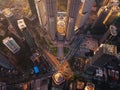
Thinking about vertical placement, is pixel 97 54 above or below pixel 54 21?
below

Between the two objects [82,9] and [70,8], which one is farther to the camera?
[82,9]

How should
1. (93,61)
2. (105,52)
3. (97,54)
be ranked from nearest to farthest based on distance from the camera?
(105,52), (97,54), (93,61)

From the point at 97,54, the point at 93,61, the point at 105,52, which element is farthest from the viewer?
the point at 93,61

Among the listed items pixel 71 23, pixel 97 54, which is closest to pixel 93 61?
pixel 97 54

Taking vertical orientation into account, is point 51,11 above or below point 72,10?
below

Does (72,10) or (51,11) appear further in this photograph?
(72,10)

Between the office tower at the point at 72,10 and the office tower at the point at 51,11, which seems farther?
the office tower at the point at 72,10

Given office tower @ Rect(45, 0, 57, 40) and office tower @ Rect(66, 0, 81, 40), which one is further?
office tower @ Rect(66, 0, 81, 40)

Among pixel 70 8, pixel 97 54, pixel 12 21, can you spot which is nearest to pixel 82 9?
pixel 70 8

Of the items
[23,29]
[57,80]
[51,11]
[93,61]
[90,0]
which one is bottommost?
[57,80]

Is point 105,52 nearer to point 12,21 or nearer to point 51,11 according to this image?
point 51,11

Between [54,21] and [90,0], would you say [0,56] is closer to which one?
[54,21]
